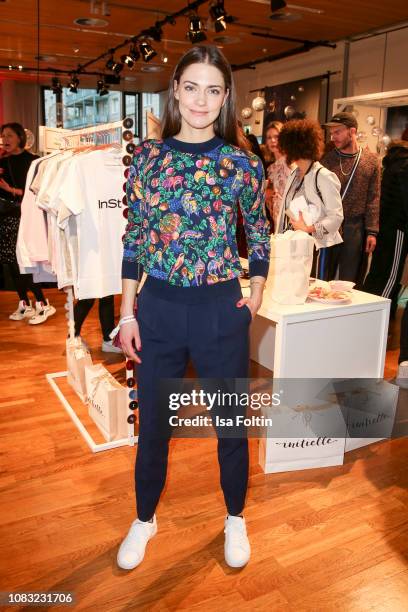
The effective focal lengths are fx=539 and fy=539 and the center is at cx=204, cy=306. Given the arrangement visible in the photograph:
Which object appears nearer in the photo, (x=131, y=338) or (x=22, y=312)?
(x=131, y=338)

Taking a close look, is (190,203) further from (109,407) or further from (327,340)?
(109,407)

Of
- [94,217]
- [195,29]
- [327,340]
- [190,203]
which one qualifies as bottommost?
[327,340]

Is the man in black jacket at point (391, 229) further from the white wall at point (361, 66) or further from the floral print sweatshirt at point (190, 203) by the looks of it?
the white wall at point (361, 66)

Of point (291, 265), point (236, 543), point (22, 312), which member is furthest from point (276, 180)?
point (236, 543)

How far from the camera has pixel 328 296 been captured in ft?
8.25

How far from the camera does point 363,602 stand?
1.67 m

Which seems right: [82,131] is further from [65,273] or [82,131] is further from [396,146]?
[396,146]

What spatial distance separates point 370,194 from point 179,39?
538 centimetres

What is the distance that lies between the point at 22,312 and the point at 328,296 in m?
3.14

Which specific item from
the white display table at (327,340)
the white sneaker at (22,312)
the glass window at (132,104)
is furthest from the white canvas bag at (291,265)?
the glass window at (132,104)

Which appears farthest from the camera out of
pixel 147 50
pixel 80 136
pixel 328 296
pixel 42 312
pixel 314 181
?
pixel 147 50

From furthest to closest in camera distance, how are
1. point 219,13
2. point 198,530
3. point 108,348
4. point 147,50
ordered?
point 147,50, point 219,13, point 108,348, point 198,530

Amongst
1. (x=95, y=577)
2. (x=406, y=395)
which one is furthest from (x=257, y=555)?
(x=406, y=395)

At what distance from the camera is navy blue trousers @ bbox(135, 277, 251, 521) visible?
1495 millimetres
